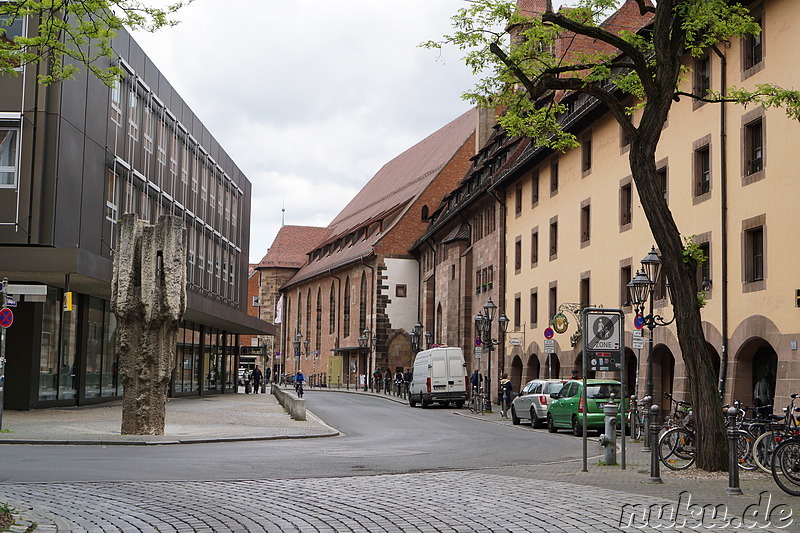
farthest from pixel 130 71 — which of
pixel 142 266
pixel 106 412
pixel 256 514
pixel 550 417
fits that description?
pixel 256 514

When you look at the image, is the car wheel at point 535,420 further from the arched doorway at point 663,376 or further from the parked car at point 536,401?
the arched doorway at point 663,376

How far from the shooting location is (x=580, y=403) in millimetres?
26000

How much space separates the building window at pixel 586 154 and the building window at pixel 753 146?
1134 centimetres

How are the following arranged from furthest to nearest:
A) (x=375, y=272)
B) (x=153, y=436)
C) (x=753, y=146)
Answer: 1. (x=375, y=272)
2. (x=753, y=146)
3. (x=153, y=436)

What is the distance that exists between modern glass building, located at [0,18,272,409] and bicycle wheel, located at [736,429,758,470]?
17755 millimetres

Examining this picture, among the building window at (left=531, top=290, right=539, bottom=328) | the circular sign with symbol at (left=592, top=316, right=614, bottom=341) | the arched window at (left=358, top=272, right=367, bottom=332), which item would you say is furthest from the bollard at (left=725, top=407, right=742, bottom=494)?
the arched window at (left=358, top=272, right=367, bottom=332)

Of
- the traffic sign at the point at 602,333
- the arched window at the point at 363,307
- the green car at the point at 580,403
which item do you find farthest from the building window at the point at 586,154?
the arched window at the point at 363,307

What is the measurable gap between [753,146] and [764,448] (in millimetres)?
13058

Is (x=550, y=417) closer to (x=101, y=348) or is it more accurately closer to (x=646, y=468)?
(x=646, y=468)

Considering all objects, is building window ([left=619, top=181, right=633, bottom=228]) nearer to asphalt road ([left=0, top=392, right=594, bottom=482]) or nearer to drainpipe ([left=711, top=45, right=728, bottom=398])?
drainpipe ([left=711, top=45, right=728, bottom=398])

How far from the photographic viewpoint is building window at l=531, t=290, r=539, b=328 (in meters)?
42.8

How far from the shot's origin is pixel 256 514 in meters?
9.88

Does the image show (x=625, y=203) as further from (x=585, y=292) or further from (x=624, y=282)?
(x=585, y=292)

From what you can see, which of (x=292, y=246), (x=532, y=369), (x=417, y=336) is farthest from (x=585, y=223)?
(x=292, y=246)
